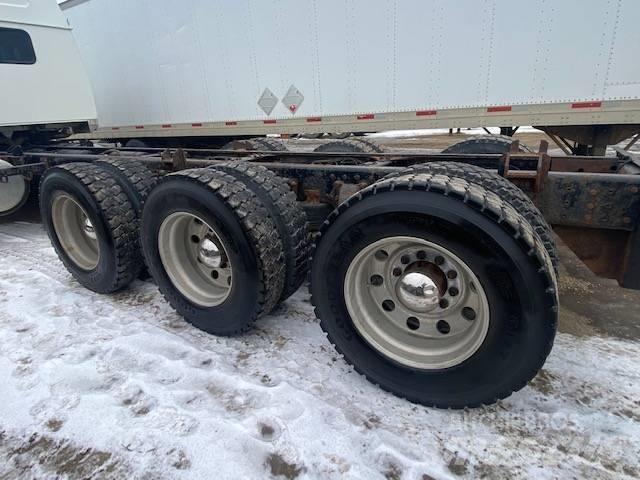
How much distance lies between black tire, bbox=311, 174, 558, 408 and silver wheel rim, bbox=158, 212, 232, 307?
108 cm

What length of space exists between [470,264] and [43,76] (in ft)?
22.8

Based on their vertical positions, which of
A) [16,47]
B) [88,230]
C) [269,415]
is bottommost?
[269,415]

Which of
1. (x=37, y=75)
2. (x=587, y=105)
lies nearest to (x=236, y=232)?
(x=587, y=105)

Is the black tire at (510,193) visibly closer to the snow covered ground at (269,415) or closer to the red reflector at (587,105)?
the snow covered ground at (269,415)

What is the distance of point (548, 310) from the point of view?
72.9 inches

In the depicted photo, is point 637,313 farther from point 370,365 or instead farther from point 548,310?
point 370,365

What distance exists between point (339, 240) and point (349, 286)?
298 mm

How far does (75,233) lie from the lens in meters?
4.10

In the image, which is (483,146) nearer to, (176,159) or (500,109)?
(500,109)

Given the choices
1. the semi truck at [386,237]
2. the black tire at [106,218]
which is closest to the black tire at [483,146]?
the semi truck at [386,237]

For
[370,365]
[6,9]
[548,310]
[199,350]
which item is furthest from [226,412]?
[6,9]

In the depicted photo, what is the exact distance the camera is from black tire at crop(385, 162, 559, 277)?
2309 millimetres

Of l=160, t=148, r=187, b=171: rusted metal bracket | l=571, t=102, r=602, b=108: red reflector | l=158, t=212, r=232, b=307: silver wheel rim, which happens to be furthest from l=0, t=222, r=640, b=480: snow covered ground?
l=571, t=102, r=602, b=108: red reflector

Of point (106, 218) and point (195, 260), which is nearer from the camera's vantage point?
point (195, 260)
